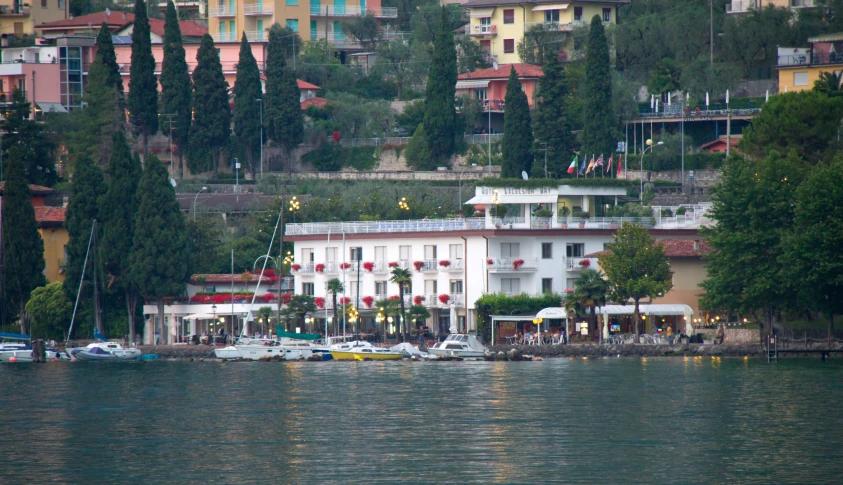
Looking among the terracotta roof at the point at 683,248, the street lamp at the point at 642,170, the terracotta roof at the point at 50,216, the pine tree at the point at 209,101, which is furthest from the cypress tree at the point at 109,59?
the terracotta roof at the point at 683,248

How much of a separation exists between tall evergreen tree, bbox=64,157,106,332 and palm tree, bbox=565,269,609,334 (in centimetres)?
2924

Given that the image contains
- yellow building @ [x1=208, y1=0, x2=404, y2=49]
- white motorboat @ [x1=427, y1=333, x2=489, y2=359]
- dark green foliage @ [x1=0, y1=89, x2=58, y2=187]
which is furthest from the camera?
yellow building @ [x1=208, y1=0, x2=404, y2=49]

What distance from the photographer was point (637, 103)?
399 ft

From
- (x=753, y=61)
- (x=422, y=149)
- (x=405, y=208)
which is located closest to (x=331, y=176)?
(x=422, y=149)

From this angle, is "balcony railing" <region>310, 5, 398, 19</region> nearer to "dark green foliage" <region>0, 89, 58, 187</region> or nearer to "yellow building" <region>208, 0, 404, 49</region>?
"yellow building" <region>208, 0, 404, 49</region>

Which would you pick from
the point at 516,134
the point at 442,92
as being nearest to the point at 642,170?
the point at 516,134

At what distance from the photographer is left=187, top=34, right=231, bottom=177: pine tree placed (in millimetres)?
120188

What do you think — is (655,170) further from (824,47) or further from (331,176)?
(331,176)

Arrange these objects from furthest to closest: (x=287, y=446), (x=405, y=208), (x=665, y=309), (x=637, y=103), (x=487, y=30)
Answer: (x=487, y=30)
(x=637, y=103)
(x=405, y=208)
(x=665, y=309)
(x=287, y=446)

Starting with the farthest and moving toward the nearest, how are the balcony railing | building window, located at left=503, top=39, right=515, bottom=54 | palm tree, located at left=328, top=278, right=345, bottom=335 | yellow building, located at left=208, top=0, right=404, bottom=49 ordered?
the balcony railing
yellow building, located at left=208, top=0, right=404, bottom=49
building window, located at left=503, top=39, right=515, bottom=54
palm tree, located at left=328, top=278, right=345, bottom=335

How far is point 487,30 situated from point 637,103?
25.2 m

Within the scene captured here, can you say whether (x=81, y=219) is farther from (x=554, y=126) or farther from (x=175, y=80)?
(x=554, y=126)

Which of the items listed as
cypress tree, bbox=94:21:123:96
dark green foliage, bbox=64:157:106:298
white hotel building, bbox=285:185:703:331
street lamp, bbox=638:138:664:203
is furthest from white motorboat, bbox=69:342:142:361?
street lamp, bbox=638:138:664:203

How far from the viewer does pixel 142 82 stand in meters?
119
